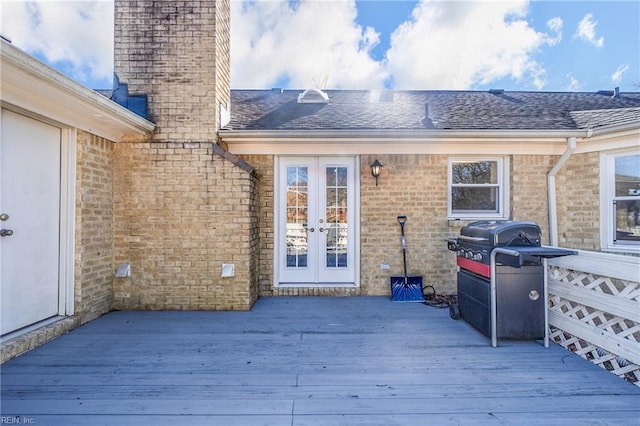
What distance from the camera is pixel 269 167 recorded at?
219 inches

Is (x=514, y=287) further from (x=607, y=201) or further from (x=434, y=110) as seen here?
(x=434, y=110)

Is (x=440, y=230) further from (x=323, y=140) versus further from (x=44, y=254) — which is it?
(x=44, y=254)

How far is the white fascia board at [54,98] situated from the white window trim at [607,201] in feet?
24.4

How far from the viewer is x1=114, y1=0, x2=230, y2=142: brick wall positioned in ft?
16.1

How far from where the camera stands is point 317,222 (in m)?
5.72

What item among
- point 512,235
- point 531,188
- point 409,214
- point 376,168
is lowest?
point 512,235

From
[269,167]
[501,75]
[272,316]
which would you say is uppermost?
[501,75]

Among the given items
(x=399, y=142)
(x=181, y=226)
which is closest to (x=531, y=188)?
(x=399, y=142)

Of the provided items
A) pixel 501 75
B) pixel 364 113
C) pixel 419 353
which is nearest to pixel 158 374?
pixel 419 353

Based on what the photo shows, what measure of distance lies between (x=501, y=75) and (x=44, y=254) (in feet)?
45.2

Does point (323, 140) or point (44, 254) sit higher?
point (323, 140)

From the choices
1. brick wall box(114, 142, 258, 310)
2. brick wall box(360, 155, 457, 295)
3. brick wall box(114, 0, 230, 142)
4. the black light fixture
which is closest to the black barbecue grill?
brick wall box(360, 155, 457, 295)

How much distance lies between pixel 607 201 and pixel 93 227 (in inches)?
318

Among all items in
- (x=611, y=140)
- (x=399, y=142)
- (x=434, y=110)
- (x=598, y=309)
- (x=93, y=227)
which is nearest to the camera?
(x=598, y=309)
